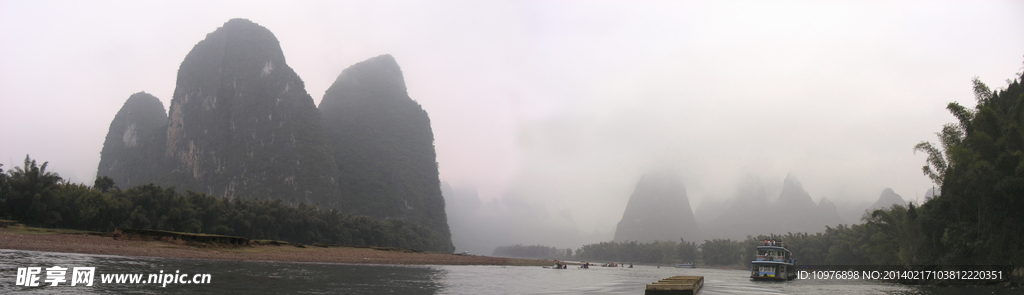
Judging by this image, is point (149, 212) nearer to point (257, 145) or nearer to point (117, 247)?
point (117, 247)

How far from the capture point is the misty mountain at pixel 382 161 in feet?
533

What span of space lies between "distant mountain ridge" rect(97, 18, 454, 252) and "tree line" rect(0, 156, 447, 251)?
1861 inches

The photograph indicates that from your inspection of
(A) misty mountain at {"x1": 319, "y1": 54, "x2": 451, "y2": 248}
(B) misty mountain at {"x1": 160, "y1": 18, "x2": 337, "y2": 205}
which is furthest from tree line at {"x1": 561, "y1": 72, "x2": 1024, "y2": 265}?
(A) misty mountain at {"x1": 319, "y1": 54, "x2": 451, "y2": 248}

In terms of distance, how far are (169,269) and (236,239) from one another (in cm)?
2578

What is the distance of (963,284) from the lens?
3778cm

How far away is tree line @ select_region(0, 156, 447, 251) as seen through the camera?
153 feet

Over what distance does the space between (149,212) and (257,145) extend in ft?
306

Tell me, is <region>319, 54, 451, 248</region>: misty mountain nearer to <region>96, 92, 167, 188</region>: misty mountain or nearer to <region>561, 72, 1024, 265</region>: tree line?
<region>96, 92, 167, 188</region>: misty mountain

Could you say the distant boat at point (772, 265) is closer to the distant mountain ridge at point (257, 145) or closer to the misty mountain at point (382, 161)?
the distant mountain ridge at point (257, 145)

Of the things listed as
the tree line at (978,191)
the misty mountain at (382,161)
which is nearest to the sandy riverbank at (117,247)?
the tree line at (978,191)

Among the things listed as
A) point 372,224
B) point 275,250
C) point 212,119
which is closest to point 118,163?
point 212,119

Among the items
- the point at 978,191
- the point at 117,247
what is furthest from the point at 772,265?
the point at 117,247

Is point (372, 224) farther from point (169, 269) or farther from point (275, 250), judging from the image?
point (169, 269)

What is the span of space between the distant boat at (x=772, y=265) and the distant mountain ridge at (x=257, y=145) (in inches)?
3482
